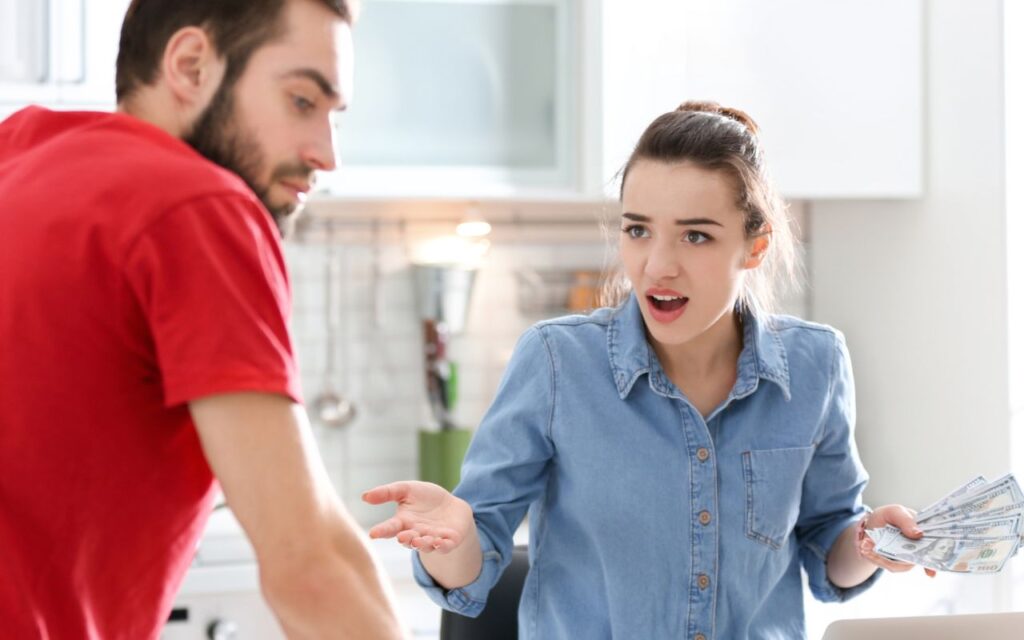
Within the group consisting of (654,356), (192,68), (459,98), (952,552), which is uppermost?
(459,98)

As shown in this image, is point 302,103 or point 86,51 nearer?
point 302,103

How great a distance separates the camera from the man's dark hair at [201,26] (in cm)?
103

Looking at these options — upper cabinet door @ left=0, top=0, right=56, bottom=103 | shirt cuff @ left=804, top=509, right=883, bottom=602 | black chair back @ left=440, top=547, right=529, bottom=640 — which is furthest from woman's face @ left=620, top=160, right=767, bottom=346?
upper cabinet door @ left=0, top=0, right=56, bottom=103

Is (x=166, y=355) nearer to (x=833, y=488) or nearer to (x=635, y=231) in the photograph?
(x=635, y=231)

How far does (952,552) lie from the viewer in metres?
1.46

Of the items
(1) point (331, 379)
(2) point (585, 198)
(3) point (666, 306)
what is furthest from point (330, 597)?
(1) point (331, 379)

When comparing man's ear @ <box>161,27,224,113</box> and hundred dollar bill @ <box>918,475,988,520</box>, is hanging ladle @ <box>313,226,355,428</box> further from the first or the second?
man's ear @ <box>161,27,224,113</box>

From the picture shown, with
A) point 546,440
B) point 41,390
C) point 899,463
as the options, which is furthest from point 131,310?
point 899,463

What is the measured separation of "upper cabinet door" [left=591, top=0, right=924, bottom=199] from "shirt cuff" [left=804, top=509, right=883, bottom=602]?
137cm

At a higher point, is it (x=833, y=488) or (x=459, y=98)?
(x=459, y=98)

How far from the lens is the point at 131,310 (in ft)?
3.07

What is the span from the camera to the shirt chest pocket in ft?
5.29

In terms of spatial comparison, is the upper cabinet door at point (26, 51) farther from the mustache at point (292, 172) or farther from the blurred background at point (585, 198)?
the mustache at point (292, 172)

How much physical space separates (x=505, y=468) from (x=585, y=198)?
1350 mm
